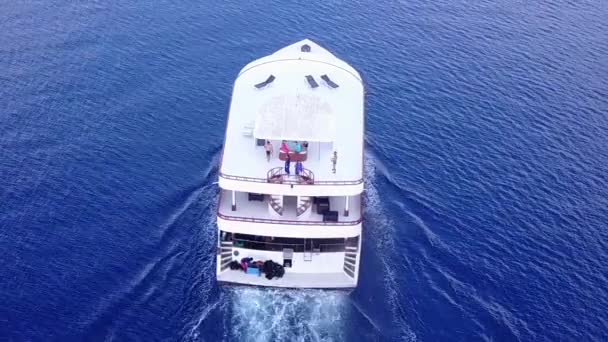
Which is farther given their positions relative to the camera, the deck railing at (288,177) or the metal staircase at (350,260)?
Result: the metal staircase at (350,260)

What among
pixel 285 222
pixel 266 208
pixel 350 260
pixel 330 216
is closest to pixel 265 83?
pixel 266 208

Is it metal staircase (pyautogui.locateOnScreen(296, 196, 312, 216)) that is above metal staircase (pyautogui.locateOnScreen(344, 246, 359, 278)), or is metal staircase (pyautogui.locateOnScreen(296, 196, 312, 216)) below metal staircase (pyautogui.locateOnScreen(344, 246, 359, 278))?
above

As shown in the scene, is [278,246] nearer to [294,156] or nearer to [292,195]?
[292,195]

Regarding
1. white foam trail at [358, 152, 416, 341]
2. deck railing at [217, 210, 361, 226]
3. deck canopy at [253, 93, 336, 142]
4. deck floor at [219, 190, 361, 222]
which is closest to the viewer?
deck railing at [217, 210, 361, 226]

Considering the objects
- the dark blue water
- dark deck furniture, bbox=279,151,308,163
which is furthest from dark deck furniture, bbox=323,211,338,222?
the dark blue water

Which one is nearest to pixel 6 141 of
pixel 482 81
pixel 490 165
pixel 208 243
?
pixel 208 243

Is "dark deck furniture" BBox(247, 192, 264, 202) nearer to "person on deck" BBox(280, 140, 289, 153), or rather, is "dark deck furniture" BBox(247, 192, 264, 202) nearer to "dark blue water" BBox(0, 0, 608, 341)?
"person on deck" BBox(280, 140, 289, 153)

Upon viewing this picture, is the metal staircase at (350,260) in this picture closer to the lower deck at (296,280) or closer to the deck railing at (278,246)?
the lower deck at (296,280)

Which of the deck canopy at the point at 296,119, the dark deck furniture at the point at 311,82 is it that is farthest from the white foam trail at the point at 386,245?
the dark deck furniture at the point at 311,82

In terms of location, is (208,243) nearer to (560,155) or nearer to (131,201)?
(131,201)
